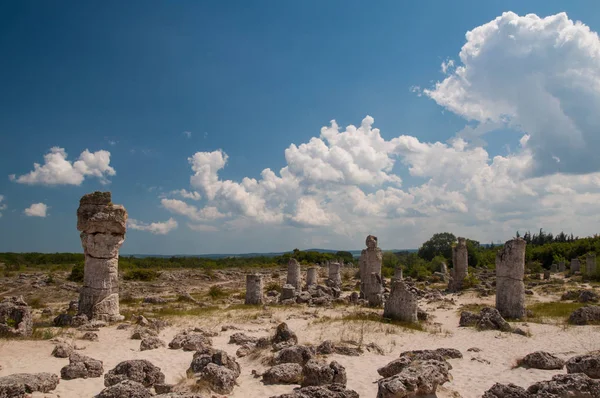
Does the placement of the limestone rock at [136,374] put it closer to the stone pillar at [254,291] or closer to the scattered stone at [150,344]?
the scattered stone at [150,344]

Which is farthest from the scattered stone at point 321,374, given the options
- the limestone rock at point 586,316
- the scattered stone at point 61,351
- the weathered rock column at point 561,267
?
the weathered rock column at point 561,267

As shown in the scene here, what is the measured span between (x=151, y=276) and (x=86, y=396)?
33243 mm

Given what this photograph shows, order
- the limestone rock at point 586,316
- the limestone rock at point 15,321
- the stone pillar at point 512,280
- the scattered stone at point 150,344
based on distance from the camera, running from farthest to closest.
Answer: the stone pillar at point 512,280 → the limestone rock at point 586,316 → the limestone rock at point 15,321 → the scattered stone at point 150,344

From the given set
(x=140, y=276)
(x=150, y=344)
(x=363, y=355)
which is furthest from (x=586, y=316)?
(x=140, y=276)

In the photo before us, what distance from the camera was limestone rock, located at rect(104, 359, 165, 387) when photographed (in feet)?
23.0

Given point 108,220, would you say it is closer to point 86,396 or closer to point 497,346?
point 86,396

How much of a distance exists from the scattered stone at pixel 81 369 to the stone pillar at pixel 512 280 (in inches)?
560

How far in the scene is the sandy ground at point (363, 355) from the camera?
24.4 feet

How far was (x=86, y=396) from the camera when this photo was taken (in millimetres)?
6645

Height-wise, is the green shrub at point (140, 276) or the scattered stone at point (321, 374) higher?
the scattered stone at point (321, 374)

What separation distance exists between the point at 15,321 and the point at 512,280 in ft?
54.7

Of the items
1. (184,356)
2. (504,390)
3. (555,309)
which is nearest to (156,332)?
(184,356)

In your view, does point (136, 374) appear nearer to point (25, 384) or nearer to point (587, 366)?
point (25, 384)

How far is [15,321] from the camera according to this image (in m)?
11.2
